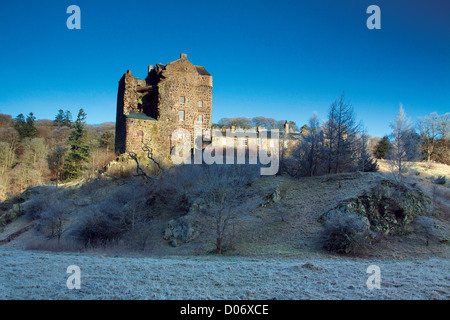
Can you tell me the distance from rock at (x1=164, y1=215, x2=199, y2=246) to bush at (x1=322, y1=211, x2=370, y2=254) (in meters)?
7.84

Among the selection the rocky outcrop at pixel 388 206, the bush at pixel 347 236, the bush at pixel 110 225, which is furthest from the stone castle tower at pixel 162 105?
the bush at pixel 347 236

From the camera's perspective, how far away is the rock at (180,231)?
667 inches

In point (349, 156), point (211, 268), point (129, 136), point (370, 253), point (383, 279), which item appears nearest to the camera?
point (383, 279)

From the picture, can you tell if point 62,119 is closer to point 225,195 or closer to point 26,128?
point 26,128

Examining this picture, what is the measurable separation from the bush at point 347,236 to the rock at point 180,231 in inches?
309

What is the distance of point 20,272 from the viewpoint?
25.6ft

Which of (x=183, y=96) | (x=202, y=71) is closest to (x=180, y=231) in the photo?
(x=183, y=96)

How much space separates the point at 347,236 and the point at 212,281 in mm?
7784

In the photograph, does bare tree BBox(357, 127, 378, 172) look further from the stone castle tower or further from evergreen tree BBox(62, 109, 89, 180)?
evergreen tree BBox(62, 109, 89, 180)

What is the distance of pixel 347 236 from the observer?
12.5 m

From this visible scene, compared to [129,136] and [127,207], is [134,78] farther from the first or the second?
[127,207]

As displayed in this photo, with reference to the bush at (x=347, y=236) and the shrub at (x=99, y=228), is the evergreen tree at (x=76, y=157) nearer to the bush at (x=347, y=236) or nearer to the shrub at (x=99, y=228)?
the shrub at (x=99, y=228)

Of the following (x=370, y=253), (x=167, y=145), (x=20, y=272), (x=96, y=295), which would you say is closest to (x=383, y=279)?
(x=370, y=253)
